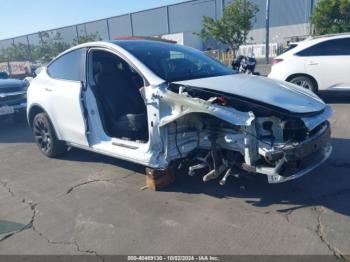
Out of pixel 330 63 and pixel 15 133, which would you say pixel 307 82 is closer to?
pixel 330 63

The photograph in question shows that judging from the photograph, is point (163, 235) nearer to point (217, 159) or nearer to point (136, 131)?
point (217, 159)

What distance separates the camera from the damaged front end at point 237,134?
11.2 feet

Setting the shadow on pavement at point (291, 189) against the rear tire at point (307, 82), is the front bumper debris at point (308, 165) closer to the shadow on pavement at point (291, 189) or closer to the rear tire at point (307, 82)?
the shadow on pavement at point (291, 189)

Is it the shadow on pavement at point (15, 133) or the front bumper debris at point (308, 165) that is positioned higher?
the front bumper debris at point (308, 165)

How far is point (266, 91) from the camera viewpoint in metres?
3.78

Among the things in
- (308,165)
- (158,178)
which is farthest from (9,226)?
(308,165)

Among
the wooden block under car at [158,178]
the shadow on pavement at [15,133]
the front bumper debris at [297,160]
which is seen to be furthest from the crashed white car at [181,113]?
the shadow on pavement at [15,133]

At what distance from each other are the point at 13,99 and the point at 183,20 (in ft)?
164

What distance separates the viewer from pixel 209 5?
50.9 metres

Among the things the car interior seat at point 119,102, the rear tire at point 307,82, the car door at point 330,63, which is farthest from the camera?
the rear tire at point 307,82

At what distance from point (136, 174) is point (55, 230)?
1543mm

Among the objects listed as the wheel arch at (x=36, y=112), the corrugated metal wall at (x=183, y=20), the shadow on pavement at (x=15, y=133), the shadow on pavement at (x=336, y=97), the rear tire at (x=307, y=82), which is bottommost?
the shadow on pavement at (x=15, y=133)

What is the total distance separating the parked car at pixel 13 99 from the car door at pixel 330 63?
7.18 metres

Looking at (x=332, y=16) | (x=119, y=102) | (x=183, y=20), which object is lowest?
(x=119, y=102)
